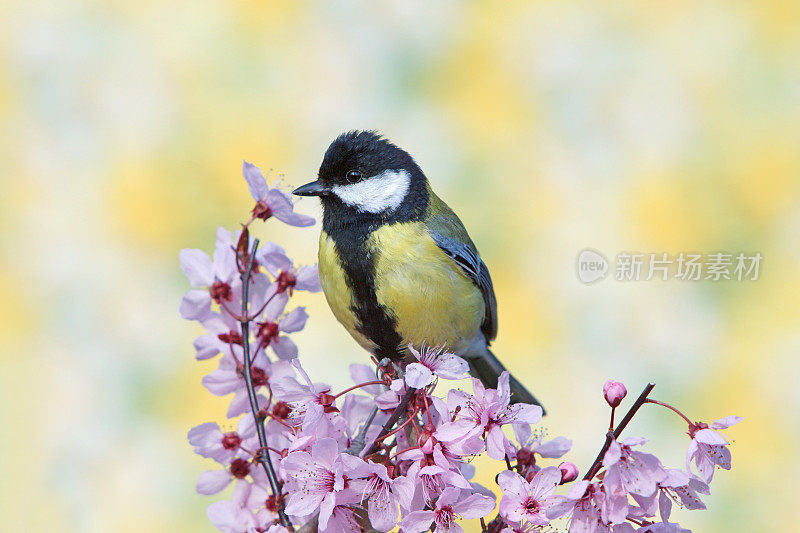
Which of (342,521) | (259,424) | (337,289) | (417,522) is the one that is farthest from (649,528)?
(337,289)

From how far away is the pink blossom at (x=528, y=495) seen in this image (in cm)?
89

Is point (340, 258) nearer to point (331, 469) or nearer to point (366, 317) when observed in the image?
point (366, 317)

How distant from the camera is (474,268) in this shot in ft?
5.08

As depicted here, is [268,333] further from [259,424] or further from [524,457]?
[524,457]

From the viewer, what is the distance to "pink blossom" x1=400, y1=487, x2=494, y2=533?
91 centimetres

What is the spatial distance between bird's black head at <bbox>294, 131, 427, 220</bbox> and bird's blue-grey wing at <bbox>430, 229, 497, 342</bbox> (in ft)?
0.27

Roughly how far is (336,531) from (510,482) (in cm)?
23

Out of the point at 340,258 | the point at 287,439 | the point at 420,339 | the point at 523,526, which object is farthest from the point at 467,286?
the point at 523,526

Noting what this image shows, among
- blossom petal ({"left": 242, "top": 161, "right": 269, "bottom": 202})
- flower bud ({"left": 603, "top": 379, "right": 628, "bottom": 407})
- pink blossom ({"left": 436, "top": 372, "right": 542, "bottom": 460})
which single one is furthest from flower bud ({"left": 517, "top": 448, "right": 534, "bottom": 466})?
blossom petal ({"left": 242, "top": 161, "right": 269, "bottom": 202})

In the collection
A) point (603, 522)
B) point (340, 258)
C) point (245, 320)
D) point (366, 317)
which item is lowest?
point (603, 522)

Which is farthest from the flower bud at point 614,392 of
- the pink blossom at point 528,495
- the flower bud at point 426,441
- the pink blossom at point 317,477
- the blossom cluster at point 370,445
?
the pink blossom at point 317,477

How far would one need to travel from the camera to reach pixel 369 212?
1.44m

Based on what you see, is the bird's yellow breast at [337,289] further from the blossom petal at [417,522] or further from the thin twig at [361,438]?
the blossom petal at [417,522]

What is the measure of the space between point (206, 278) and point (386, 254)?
0.35 meters
